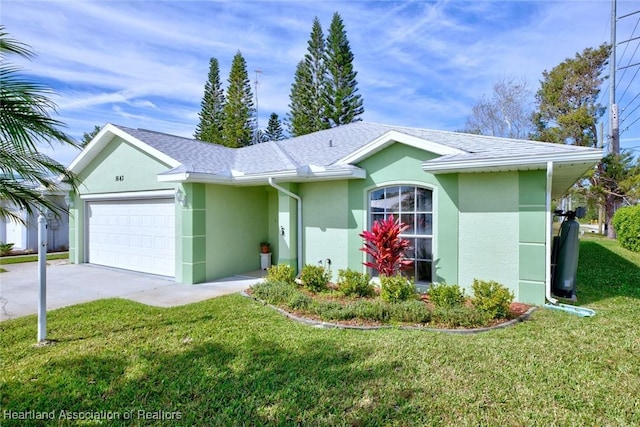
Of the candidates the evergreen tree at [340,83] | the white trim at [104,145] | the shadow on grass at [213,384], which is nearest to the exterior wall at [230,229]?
the white trim at [104,145]

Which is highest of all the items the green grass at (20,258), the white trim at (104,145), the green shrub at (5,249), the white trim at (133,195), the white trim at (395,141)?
the white trim at (104,145)

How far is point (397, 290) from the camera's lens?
6.74m

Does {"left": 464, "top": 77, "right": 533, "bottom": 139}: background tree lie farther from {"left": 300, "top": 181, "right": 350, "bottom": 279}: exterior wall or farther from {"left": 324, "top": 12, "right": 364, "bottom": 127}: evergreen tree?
{"left": 300, "top": 181, "right": 350, "bottom": 279}: exterior wall

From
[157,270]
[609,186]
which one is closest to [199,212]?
[157,270]

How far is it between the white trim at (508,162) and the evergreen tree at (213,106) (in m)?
29.2

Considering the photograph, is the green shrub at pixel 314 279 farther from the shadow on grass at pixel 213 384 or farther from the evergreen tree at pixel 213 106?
the evergreen tree at pixel 213 106

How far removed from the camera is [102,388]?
396cm

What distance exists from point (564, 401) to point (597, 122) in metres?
25.2

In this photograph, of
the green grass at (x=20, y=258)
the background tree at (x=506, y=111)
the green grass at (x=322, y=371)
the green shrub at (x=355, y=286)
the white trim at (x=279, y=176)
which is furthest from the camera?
the background tree at (x=506, y=111)

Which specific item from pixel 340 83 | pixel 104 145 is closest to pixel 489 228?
pixel 104 145

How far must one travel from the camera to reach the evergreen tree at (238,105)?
31.3m

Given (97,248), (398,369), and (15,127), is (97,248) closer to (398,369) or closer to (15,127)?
(15,127)

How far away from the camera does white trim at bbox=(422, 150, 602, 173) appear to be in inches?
241

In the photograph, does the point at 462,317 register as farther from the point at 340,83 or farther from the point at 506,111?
the point at 506,111
